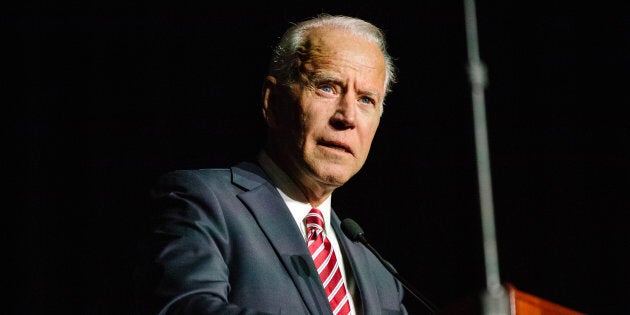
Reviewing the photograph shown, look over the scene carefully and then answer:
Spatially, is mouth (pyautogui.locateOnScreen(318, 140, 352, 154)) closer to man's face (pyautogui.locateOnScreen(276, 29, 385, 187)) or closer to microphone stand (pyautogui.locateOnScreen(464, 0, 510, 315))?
man's face (pyautogui.locateOnScreen(276, 29, 385, 187))

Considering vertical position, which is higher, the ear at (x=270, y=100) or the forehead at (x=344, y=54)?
the forehead at (x=344, y=54)

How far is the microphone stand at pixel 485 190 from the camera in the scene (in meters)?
1.11

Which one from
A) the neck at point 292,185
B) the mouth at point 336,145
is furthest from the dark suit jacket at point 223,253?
the mouth at point 336,145

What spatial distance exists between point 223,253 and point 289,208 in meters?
0.37

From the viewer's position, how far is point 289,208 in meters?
2.11

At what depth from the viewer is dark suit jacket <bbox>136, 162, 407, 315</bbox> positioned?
5.29ft

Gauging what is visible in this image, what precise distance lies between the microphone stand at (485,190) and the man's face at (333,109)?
737 millimetres

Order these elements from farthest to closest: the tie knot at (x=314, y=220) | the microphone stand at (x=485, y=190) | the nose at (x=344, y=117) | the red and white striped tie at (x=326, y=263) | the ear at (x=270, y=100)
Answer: the ear at (x=270, y=100) → the nose at (x=344, y=117) → the tie knot at (x=314, y=220) → the red and white striped tie at (x=326, y=263) → the microphone stand at (x=485, y=190)

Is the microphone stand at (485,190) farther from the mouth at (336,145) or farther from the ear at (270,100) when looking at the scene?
the ear at (270,100)

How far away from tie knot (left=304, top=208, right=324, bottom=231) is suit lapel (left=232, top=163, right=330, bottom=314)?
0.11 meters

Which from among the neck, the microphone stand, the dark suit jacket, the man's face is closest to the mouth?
the man's face

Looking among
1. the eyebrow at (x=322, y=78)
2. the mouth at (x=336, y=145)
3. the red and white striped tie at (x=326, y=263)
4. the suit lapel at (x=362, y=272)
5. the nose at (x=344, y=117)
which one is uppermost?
the eyebrow at (x=322, y=78)

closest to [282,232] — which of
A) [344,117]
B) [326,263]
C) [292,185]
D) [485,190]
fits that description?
[326,263]

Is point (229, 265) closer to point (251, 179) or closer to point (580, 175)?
point (251, 179)
